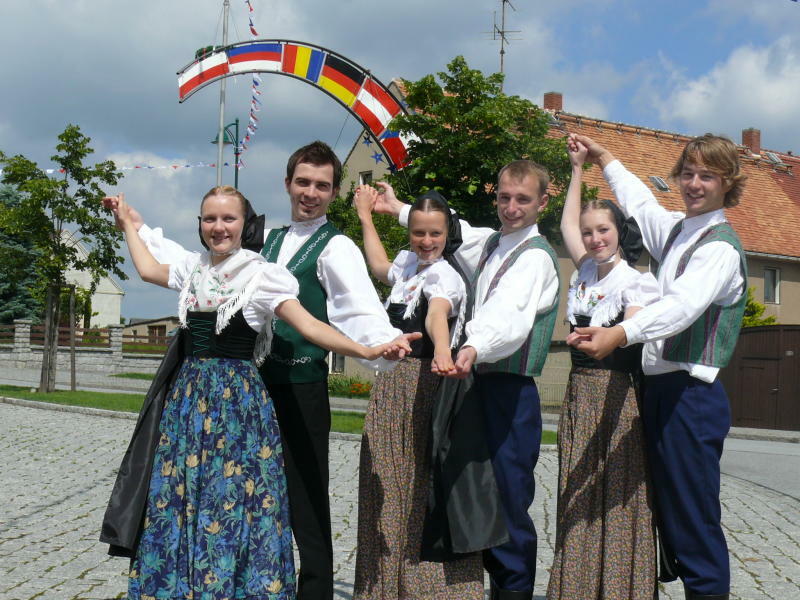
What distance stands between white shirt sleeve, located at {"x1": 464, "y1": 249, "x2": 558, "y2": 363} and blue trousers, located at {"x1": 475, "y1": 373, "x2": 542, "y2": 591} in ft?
0.97

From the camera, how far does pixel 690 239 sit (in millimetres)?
3846

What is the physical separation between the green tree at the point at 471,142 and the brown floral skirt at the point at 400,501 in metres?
10.8

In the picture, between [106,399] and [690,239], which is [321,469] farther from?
[106,399]

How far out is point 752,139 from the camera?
4259 centimetres

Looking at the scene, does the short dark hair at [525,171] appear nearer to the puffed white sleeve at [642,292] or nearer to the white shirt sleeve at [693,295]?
the puffed white sleeve at [642,292]

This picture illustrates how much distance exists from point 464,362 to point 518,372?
0.49 metres

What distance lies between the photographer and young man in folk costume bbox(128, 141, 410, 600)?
13.3 ft

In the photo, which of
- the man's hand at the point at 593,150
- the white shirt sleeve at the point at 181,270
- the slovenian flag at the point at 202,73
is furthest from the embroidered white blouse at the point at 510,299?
the slovenian flag at the point at 202,73

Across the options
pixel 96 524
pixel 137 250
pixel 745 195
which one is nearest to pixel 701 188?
pixel 137 250

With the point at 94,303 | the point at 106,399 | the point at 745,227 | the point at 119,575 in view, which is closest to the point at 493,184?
the point at 106,399

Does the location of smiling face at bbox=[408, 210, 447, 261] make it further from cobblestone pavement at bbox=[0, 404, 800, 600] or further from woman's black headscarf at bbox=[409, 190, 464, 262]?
cobblestone pavement at bbox=[0, 404, 800, 600]

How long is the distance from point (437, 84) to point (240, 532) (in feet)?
46.7

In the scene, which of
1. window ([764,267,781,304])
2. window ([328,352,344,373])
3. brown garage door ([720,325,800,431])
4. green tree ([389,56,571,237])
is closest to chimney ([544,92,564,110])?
window ([764,267,781,304])

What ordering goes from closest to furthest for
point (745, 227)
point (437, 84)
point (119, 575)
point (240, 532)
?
1. point (240, 532)
2. point (119, 575)
3. point (437, 84)
4. point (745, 227)
